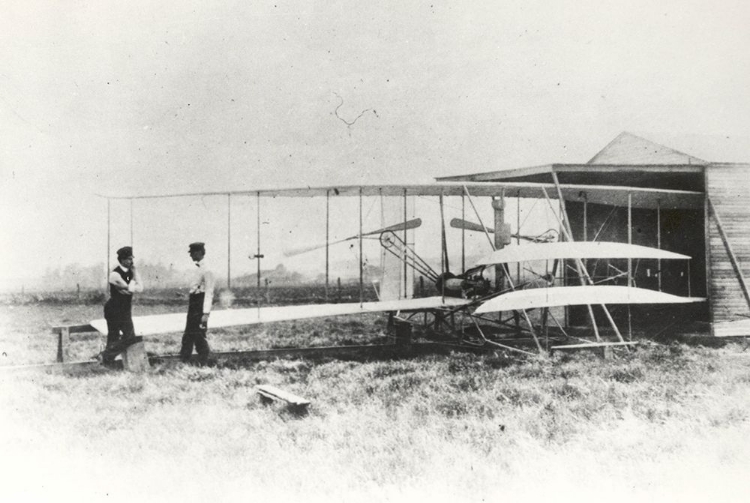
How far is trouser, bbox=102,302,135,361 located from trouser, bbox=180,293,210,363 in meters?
0.78

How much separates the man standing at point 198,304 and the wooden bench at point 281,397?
1953mm

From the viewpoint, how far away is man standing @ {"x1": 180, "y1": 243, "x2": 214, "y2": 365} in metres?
7.63

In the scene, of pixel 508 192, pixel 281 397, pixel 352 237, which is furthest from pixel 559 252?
pixel 281 397

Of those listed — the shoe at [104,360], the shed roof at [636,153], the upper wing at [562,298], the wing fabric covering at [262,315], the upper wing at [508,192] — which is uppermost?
the shed roof at [636,153]

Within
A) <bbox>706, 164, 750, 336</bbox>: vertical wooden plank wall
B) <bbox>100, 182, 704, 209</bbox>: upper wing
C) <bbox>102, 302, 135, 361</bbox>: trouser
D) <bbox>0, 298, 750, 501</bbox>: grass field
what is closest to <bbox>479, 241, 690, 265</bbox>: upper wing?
<bbox>100, 182, 704, 209</bbox>: upper wing

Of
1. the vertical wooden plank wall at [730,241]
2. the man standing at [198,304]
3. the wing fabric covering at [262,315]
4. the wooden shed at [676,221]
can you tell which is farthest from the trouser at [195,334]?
the vertical wooden plank wall at [730,241]

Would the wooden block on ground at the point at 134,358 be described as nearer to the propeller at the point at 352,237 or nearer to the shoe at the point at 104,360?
the shoe at the point at 104,360

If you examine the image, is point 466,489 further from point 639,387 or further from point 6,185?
point 6,185

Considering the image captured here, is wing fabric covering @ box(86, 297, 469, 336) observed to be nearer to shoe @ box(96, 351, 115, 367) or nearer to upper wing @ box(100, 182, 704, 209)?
shoe @ box(96, 351, 115, 367)

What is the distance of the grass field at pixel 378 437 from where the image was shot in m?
4.32

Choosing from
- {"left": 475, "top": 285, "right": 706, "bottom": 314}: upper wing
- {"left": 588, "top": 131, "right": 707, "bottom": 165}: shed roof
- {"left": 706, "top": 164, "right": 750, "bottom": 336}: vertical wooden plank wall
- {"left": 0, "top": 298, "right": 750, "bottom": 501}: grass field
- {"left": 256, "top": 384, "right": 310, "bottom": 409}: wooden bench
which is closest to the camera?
{"left": 0, "top": 298, "right": 750, "bottom": 501}: grass field

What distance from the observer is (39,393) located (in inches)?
235

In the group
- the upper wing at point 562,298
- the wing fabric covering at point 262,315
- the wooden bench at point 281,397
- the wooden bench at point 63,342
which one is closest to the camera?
the wooden bench at point 281,397

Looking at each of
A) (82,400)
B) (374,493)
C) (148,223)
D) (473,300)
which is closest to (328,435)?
(374,493)
